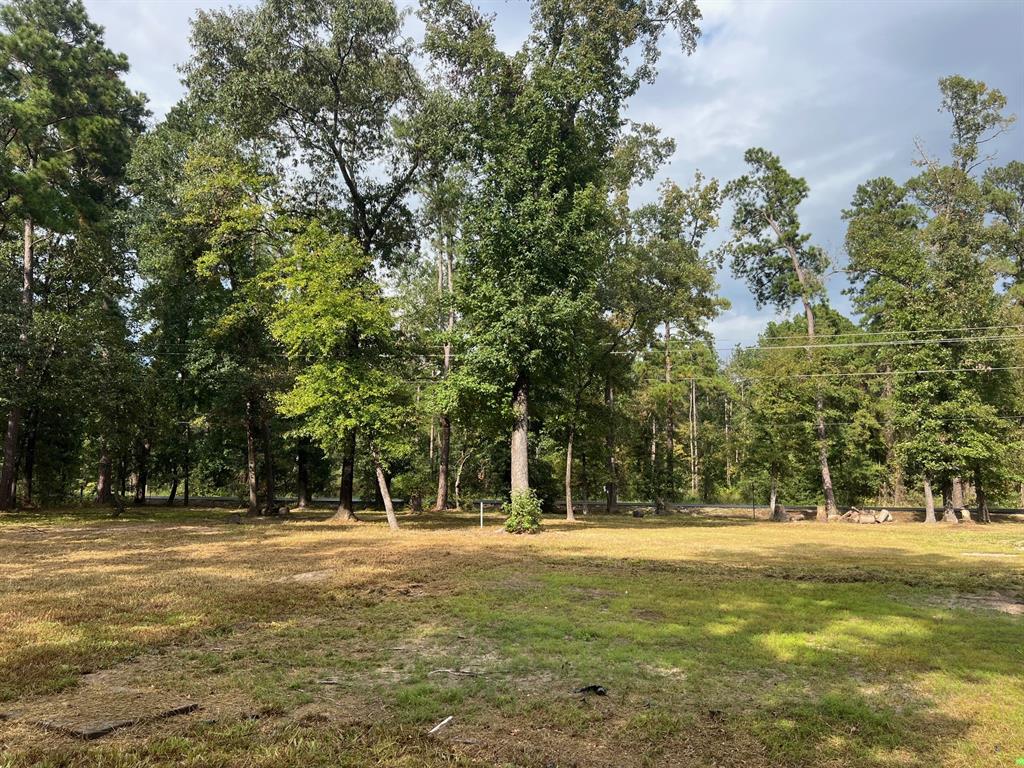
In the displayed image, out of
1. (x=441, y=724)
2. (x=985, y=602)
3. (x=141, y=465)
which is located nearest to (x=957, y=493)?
(x=985, y=602)

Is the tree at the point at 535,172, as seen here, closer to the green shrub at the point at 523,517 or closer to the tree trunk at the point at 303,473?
the green shrub at the point at 523,517

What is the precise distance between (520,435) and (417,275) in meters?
20.3

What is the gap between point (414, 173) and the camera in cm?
2458

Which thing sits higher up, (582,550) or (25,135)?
(25,135)

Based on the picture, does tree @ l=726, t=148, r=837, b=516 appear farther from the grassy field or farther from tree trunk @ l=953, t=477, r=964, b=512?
the grassy field

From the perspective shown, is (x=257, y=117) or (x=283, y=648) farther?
(x=257, y=117)

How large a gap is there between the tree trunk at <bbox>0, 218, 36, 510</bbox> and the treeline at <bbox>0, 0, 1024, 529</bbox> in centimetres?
17

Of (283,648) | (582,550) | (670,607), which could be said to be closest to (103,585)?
(283,648)

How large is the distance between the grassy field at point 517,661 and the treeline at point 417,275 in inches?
383

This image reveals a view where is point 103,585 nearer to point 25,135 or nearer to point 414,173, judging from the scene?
point 414,173

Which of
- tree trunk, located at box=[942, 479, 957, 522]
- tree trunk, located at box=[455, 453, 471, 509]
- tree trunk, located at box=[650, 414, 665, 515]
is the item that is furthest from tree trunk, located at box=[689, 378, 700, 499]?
tree trunk, located at box=[455, 453, 471, 509]

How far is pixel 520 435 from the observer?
20000mm

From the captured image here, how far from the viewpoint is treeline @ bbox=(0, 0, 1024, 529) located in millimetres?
19766

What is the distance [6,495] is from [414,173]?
2102 centimetres
